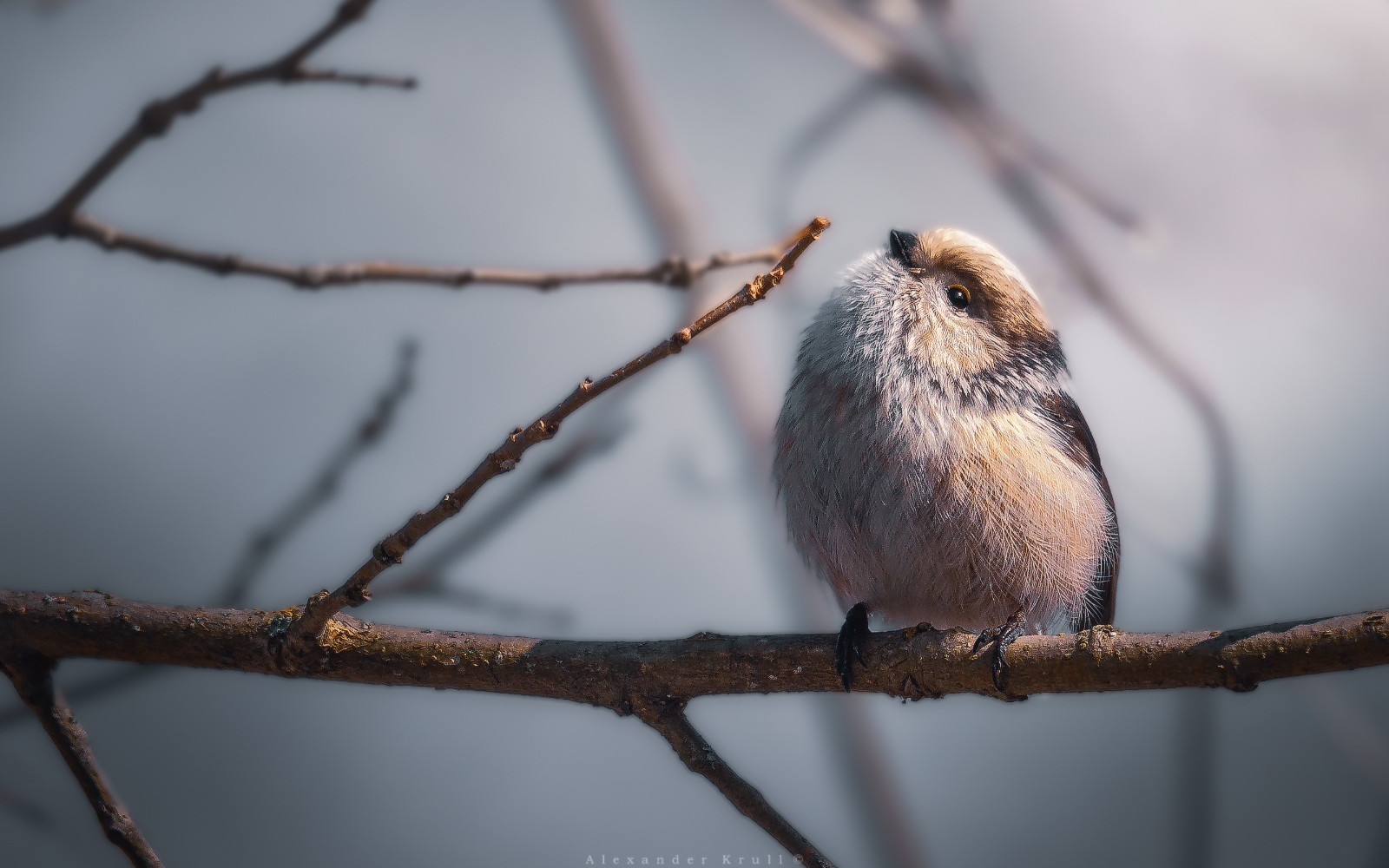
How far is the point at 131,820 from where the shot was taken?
5.93ft

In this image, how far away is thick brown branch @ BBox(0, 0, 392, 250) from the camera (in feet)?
6.40

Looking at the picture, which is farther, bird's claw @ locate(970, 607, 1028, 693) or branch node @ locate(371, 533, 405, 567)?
bird's claw @ locate(970, 607, 1028, 693)

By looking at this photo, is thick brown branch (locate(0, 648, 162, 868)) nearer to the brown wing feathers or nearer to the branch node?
the branch node

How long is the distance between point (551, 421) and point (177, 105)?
111 centimetres

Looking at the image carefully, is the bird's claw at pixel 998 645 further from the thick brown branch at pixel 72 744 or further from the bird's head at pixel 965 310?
the thick brown branch at pixel 72 744

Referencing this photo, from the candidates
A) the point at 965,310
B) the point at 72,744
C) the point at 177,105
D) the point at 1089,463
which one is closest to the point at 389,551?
the point at 72,744

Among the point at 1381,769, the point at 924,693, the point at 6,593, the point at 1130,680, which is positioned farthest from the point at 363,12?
the point at 1381,769

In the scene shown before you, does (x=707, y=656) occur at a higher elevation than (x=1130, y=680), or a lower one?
lower

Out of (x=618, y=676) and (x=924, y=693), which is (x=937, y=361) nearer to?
(x=924, y=693)

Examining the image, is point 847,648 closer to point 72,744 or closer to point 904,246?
point 904,246

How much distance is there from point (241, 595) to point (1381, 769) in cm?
350

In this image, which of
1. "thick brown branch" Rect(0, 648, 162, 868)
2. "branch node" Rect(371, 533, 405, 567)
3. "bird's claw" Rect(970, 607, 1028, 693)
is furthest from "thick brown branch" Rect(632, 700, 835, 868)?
"thick brown branch" Rect(0, 648, 162, 868)

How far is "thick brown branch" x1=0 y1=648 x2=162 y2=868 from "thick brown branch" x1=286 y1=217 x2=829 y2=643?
668mm

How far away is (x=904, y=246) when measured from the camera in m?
2.78
